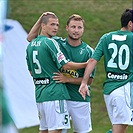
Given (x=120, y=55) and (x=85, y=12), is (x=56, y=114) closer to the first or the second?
(x=120, y=55)

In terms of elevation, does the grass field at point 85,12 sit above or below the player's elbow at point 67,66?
below

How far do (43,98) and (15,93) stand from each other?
404 centimetres

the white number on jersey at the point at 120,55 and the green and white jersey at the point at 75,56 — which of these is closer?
the white number on jersey at the point at 120,55

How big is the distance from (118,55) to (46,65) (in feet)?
2.67

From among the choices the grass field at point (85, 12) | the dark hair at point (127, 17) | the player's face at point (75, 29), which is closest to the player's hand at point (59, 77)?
the player's face at point (75, 29)

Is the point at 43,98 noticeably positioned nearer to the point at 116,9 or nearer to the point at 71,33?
the point at 71,33

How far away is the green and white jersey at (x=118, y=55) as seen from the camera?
246 inches

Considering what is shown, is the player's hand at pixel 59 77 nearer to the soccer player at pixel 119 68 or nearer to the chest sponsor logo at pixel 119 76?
the soccer player at pixel 119 68

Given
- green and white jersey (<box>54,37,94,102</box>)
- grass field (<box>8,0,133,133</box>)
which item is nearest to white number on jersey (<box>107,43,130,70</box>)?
green and white jersey (<box>54,37,94,102</box>)

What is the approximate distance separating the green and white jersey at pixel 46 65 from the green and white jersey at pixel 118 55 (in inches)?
17.8

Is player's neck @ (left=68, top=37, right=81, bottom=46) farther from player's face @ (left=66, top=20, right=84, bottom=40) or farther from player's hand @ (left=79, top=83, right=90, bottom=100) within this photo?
player's hand @ (left=79, top=83, right=90, bottom=100)

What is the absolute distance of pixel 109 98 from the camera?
6391 mm

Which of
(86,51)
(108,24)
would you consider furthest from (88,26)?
(86,51)

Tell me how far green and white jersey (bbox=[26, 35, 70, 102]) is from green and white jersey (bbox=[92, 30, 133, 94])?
1.48ft
